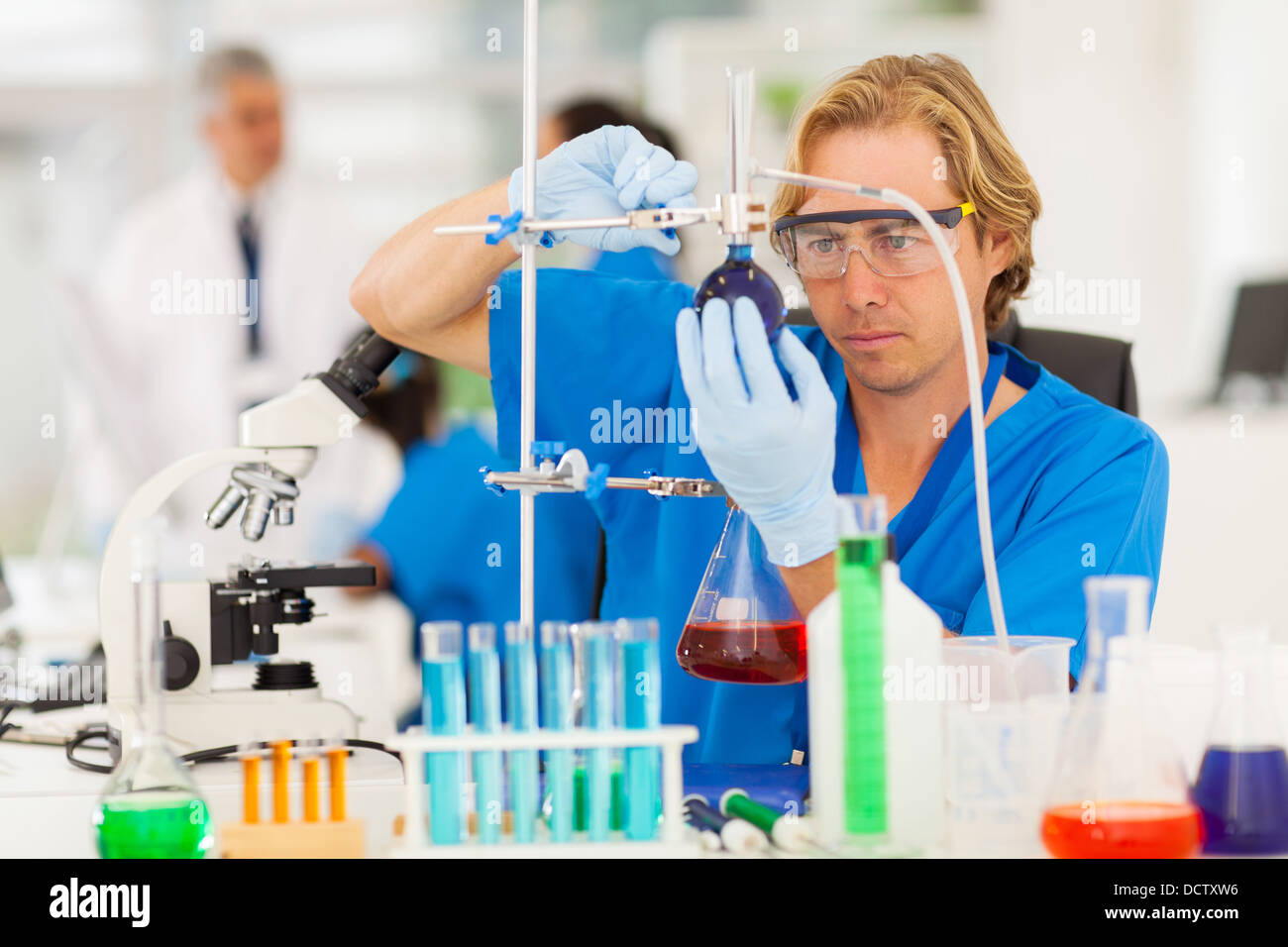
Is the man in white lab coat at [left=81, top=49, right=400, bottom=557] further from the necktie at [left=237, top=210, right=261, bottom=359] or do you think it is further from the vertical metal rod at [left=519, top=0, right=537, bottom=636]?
the vertical metal rod at [left=519, top=0, right=537, bottom=636]

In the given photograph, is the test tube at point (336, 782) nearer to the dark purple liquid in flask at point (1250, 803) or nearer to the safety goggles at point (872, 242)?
the dark purple liquid in flask at point (1250, 803)

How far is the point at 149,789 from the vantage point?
3.15 feet

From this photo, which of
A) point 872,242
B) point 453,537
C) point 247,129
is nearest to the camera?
point 872,242

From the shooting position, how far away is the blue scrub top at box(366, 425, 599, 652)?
9.77ft

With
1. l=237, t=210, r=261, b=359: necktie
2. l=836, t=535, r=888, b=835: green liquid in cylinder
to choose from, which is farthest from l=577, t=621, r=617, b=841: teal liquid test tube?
l=237, t=210, r=261, b=359: necktie

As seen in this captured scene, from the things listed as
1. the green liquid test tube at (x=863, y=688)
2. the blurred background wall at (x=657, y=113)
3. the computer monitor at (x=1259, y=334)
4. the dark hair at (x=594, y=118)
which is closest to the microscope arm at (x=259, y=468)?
the green liquid test tube at (x=863, y=688)

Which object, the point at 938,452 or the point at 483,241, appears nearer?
the point at 483,241

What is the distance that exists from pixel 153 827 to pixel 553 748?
11.4 inches

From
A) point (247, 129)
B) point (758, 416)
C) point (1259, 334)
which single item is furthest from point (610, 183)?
point (1259, 334)

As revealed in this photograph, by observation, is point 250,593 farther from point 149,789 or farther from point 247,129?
point 247,129

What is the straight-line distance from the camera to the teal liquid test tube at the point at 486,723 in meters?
0.97

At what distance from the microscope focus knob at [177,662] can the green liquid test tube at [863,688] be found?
0.92 meters

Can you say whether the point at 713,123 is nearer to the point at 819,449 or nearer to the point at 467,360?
the point at 467,360
